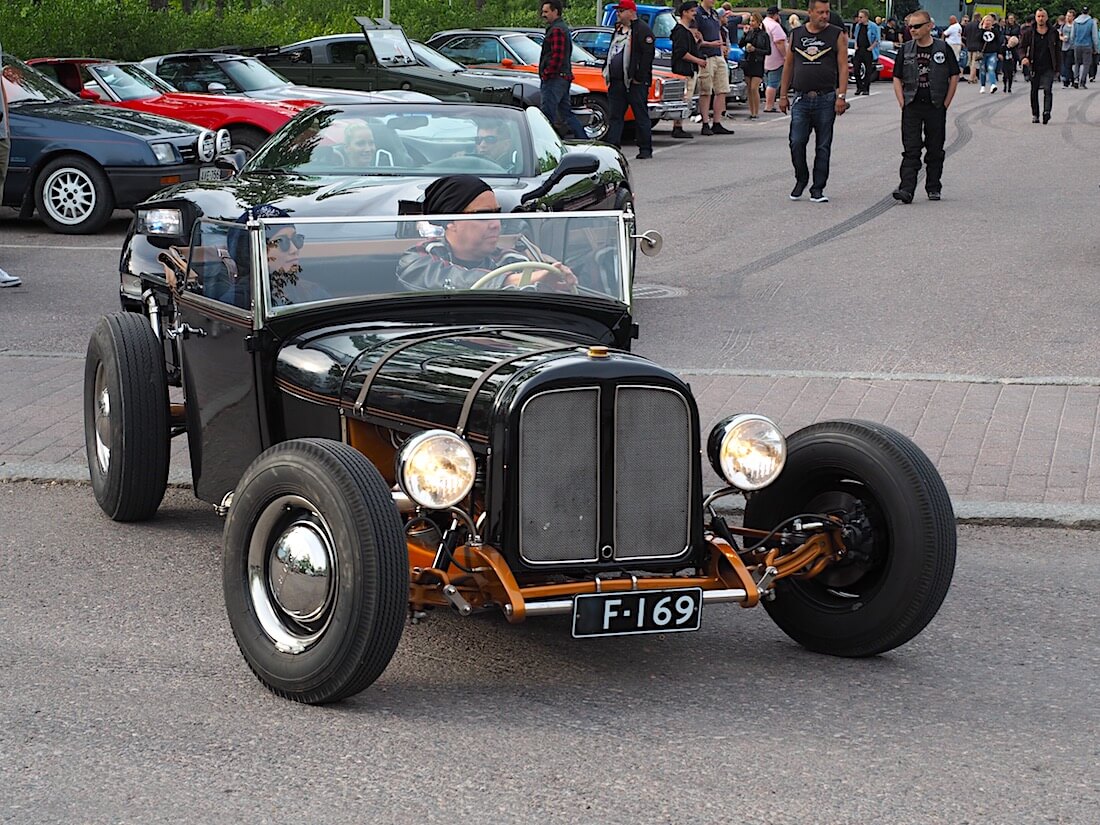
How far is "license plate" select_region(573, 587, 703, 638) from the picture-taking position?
4492 mm

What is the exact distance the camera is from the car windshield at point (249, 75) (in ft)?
63.1

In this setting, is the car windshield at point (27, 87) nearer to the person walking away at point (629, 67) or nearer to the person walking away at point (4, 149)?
the person walking away at point (4, 149)

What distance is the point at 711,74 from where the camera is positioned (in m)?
25.8

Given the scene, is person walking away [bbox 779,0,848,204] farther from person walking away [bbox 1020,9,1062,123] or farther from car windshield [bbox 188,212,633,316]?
car windshield [bbox 188,212,633,316]

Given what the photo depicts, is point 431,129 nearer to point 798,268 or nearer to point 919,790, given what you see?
point 798,268

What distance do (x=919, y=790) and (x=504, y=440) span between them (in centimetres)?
144

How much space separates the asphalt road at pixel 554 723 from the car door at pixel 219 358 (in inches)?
19.0

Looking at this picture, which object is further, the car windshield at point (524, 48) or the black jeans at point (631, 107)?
the car windshield at point (524, 48)

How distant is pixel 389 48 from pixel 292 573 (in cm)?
1979

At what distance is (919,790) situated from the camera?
4059 millimetres

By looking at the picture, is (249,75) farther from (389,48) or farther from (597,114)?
(597,114)

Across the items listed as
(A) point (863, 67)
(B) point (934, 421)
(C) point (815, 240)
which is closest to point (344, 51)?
(C) point (815, 240)

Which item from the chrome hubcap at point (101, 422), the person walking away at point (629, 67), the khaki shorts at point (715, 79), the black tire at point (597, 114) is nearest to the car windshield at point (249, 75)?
the person walking away at point (629, 67)

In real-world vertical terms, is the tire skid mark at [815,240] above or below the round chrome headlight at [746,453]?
below
